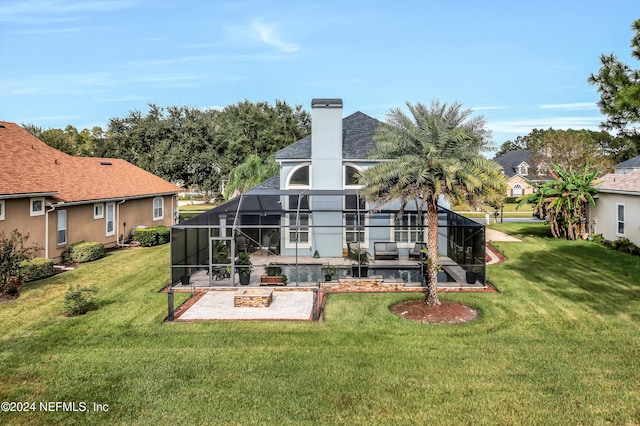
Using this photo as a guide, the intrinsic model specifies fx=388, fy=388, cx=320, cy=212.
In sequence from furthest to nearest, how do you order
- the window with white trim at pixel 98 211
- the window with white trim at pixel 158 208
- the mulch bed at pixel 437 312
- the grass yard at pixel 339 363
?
the window with white trim at pixel 158 208, the window with white trim at pixel 98 211, the mulch bed at pixel 437 312, the grass yard at pixel 339 363

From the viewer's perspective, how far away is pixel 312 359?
859cm

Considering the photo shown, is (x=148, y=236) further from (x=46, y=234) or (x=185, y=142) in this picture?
(x=185, y=142)

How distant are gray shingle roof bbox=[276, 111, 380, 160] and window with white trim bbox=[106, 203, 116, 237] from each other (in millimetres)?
10512

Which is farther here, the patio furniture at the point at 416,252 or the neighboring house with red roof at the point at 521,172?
the neighboring house with red roof at the point at 521,172

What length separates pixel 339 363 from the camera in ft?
27.4

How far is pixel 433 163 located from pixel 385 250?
7.29 m

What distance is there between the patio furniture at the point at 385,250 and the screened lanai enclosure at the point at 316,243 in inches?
0.5

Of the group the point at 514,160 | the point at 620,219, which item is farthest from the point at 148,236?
the point at 514,160

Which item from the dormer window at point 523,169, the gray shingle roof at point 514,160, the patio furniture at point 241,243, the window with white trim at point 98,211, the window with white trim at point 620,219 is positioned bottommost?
the patio furniture at point 241,243

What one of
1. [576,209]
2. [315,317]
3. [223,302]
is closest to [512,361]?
[315,317]

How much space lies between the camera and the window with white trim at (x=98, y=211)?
21.3 meters

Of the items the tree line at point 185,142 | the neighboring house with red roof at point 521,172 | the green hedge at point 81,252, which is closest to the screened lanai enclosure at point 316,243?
the green hedge at point 81,252

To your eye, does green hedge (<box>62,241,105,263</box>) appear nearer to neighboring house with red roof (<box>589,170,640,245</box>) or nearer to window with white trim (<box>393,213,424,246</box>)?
window with white trim (<box>393,213,424,246</box>)

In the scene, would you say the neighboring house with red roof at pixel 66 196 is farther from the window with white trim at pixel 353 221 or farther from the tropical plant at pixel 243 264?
the window with white trim at pixel 353 221
